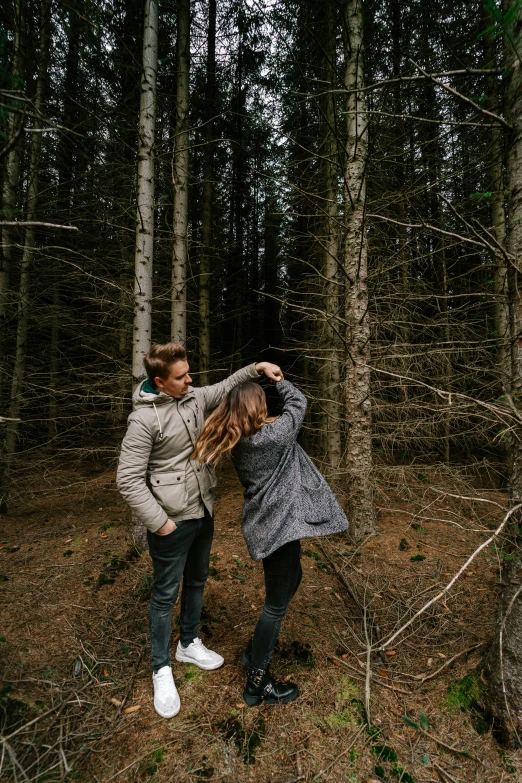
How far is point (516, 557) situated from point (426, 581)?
6.44 ft

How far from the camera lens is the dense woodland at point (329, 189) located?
2.35m

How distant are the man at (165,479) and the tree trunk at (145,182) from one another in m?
2.19

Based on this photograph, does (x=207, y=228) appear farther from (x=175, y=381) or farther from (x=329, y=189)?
(x=175, y=381)

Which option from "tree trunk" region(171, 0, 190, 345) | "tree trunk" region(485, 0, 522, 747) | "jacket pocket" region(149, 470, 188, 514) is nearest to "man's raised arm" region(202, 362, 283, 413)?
"jacket pocket" region(149, 470, 188, 514)

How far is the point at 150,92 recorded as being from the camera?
444 centimetres

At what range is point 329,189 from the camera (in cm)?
492

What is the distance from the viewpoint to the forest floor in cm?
200

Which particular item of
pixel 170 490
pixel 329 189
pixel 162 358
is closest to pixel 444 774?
pixel 170 490

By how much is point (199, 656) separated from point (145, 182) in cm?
501

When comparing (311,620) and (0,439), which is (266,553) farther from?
(0,439)

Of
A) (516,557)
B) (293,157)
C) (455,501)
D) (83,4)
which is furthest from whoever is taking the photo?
(293,157)

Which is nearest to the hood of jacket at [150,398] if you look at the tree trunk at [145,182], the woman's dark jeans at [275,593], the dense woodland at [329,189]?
the dense woodland at [329,189]

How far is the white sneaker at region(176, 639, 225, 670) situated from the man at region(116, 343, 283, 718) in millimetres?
269

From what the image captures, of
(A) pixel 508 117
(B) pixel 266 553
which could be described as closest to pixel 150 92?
(A) pixel 508 117
